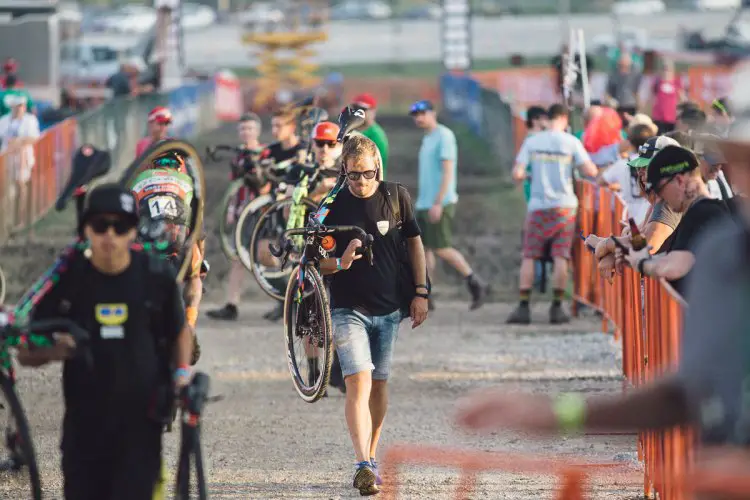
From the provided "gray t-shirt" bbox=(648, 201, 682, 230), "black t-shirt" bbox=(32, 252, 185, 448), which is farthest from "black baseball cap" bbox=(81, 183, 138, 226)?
"gray t-shirt" bbox=(648, 201, 682, 230)

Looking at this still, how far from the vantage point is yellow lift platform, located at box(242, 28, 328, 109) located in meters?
59.1

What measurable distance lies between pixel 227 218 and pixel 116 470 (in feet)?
32.9

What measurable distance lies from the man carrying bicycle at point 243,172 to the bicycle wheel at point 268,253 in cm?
62

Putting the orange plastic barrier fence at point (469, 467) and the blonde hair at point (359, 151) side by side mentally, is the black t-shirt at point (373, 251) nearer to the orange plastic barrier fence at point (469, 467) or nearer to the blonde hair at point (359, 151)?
the blonde hair at point (359, 151)

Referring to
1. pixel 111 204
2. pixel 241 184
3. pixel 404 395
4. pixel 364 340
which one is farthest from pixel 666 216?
pixel 241 184

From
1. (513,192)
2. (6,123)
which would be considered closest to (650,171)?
(6,123)

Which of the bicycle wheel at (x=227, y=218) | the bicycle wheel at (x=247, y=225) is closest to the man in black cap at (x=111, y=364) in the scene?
the bicycle wheel at (x=247, y=225)

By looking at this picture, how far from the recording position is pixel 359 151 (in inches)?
362

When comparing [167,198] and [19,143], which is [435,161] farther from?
[167,198]

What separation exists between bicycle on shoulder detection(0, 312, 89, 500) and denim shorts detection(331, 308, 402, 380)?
7.48 feet

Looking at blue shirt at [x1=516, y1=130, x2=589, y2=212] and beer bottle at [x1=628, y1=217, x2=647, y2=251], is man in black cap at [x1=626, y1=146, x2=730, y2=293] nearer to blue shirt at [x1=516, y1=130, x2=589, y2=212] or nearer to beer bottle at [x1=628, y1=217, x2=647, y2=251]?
beer bottle at [x1=628, y1=217, x2=647, y2=251]

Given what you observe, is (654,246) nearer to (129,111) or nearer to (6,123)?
(6,123)

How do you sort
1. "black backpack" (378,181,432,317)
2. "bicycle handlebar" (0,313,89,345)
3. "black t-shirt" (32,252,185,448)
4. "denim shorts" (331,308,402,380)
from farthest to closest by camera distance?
"black backpack" (378,181,432,317), "denim shorts" (331,308,402,380), "black t-shirt" (32,252,185,448), "bicycle handlebar" (0,313,89,345)

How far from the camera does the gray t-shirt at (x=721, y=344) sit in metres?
4.26
